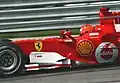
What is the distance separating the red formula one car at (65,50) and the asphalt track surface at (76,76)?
0.19 m

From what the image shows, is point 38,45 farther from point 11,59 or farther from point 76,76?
point 76,76

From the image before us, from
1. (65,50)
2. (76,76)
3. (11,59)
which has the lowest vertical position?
(76,76)

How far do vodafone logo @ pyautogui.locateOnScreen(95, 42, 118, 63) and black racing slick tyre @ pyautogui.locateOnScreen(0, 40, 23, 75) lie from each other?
1.37 metres

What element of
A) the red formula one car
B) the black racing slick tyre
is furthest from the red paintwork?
the black racing slick tyre

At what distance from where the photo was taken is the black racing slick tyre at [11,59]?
805 cm

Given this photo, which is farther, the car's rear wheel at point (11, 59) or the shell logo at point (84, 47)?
the shell logo at point (84, 47)

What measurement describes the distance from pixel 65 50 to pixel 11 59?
3.13 feet

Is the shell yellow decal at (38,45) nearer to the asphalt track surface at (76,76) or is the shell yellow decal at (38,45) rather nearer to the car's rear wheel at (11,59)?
the car's rear wheel at (11,59)

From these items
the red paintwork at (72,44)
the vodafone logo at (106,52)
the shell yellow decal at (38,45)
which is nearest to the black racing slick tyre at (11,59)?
the red paintwork at (72,44)

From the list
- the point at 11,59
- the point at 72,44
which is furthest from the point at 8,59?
the point at 72,44

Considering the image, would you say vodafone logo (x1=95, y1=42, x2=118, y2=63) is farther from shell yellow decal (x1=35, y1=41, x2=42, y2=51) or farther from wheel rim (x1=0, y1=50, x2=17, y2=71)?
wheel rim (x1=0, y1=50, x2=17, y2=71)

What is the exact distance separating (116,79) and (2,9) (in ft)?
16.4

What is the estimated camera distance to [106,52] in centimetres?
830

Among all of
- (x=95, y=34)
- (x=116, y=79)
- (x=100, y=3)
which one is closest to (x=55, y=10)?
(x=100, y=3)
